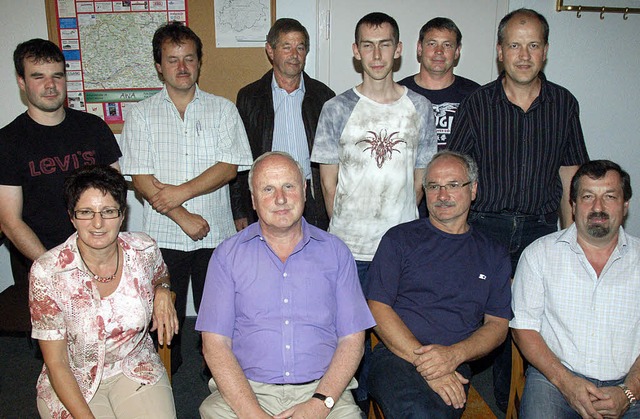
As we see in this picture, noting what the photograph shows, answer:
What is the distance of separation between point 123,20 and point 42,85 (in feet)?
4.14

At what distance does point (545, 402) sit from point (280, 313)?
45.0 inches

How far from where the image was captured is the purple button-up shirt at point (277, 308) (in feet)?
6.95

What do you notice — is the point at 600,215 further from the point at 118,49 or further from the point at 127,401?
the point at 118,49

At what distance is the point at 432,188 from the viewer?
7.98ft

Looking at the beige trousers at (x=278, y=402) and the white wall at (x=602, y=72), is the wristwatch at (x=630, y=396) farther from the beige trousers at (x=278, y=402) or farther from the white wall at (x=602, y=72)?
the white wall at (x=602, y=72)

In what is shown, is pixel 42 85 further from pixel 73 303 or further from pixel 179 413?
pixel 179 413

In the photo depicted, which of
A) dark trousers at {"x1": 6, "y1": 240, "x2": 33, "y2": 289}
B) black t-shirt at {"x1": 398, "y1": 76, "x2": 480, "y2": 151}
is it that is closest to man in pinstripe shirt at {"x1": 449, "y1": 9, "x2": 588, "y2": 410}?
black t-shirt at {"x1": 398, "y1": 76, "x2": 480, "y2": 151}

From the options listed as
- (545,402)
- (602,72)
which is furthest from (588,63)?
(545,402)

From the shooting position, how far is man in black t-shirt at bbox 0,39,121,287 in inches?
103

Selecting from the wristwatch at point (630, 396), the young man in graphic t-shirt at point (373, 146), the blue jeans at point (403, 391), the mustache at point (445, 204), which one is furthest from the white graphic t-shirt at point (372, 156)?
the wristwatch at point (630, 396)

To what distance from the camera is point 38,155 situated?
265 cm

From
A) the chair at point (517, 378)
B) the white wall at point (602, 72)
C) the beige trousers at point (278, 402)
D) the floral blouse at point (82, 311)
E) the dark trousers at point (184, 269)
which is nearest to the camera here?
the floral blouse at point (82, 311)

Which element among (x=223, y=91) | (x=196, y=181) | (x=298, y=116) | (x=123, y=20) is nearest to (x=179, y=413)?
(x=196, y=181)

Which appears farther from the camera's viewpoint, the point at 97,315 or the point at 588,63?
the point at 588,63
